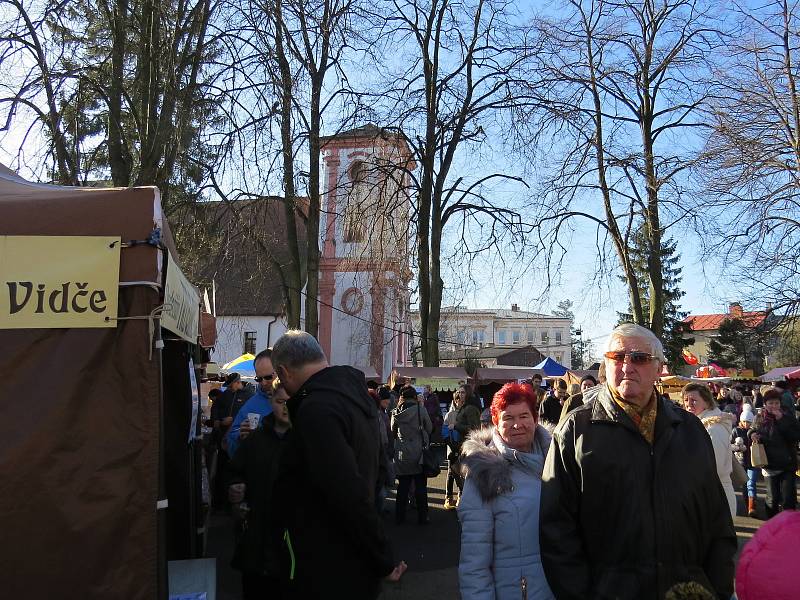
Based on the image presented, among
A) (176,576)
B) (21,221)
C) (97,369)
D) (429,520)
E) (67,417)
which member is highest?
(21,221)

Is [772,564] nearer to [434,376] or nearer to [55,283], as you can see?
[55,283]

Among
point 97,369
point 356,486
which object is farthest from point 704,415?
point 97,369

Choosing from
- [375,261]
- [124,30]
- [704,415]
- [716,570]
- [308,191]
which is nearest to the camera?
[716,570]

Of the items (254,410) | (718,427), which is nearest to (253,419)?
(254,410)

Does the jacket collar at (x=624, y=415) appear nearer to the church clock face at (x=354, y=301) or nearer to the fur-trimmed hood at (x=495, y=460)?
the fur-trimmed hood at (x=495, y=460)

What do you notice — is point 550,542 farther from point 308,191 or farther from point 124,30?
point 308,191

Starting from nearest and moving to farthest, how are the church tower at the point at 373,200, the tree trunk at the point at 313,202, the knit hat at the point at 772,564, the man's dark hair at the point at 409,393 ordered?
the knit hat at the point at 772,564, the man's dark hair at the point at 409,393, the tree trunk at the point at 313,202, the church tower at the point at 373,200

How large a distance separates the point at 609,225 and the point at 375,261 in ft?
22.2

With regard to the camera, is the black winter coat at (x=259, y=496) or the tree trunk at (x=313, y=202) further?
the tree trunk at (x=313, y=202)

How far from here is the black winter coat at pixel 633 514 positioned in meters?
2.68

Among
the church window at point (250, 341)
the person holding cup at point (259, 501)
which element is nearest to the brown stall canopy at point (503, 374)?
the church window at point (250, 341)

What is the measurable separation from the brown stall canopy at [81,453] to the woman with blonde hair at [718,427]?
4.18 meters

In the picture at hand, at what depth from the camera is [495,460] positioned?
3.36m

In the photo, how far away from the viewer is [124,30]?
12.2 m
